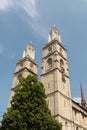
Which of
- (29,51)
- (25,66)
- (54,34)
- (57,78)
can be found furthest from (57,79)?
(29,51)


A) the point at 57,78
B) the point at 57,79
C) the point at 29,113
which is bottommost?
the point at 29,113

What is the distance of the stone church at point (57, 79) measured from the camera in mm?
32938

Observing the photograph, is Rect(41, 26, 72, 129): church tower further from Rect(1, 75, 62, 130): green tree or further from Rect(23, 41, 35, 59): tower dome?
Rect(1, 75, 62, 130): green tree

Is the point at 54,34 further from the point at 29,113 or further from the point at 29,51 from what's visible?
the point at 29,113

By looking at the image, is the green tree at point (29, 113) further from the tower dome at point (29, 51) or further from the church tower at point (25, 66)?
the tower dome at point (29, 51)

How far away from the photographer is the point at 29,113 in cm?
1983

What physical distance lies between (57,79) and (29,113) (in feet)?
53.3

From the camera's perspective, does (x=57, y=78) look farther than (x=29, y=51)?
No

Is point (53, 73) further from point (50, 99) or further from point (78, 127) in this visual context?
point (78, 127)

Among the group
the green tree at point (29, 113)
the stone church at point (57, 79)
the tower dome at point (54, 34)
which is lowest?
the green tree at point (29, 113)

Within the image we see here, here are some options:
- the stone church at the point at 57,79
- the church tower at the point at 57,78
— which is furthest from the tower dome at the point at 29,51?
the church tower at the point at 57,78

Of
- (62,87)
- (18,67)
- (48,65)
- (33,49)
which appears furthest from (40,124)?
(33,49)

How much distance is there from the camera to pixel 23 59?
44.9 metres

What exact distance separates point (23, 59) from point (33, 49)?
656 centimetres
